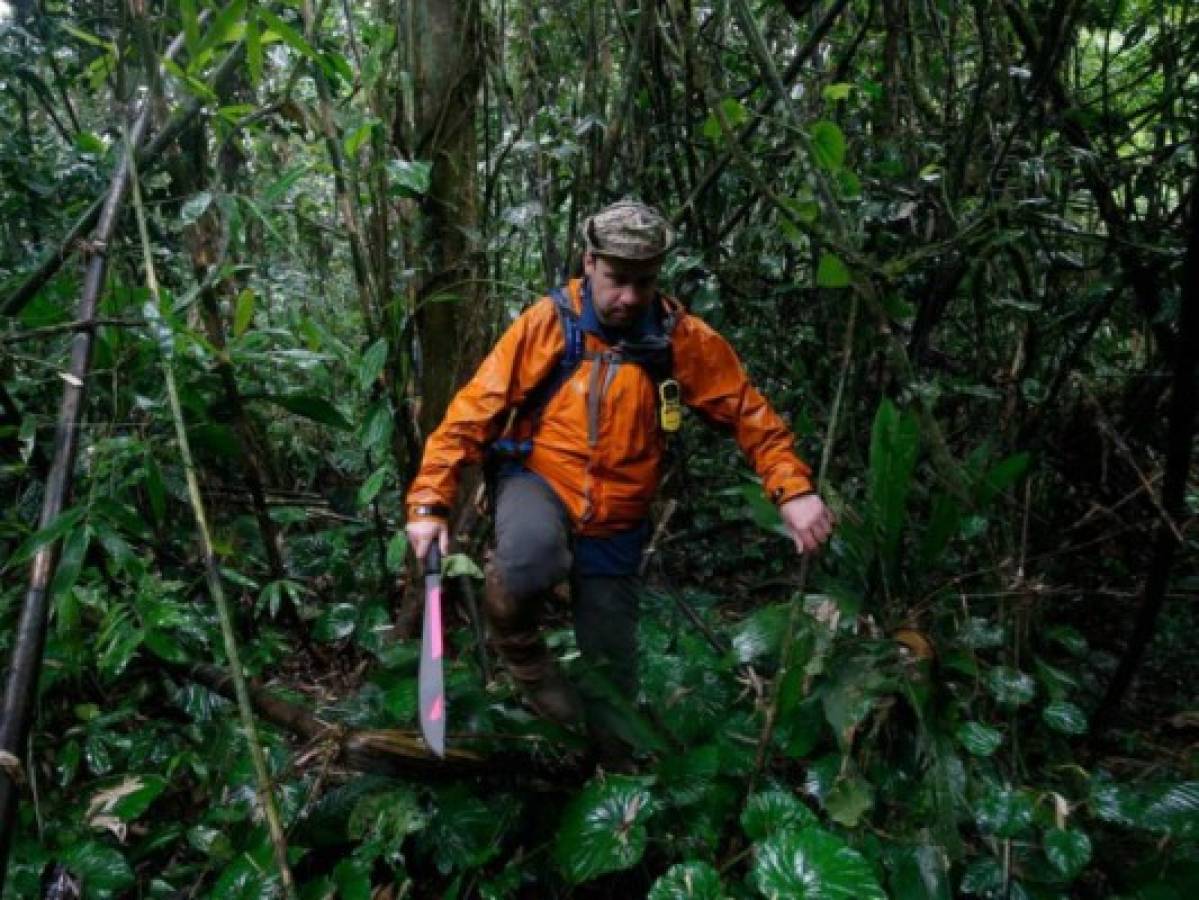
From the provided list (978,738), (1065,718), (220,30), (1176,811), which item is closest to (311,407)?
(220,30)

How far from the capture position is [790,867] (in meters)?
1.84

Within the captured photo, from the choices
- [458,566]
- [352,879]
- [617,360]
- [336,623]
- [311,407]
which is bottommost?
[336,623]

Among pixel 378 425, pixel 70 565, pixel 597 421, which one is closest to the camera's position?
pixel 70 565

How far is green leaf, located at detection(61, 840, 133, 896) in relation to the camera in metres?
2.07

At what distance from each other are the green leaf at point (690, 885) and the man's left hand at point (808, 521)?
2.69 feet

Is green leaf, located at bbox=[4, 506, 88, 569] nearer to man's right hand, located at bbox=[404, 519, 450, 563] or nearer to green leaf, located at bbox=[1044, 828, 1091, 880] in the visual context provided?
man's right hand, located at bbox=[404, 519, 450, 563]

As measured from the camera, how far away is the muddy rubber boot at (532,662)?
251 centimetres

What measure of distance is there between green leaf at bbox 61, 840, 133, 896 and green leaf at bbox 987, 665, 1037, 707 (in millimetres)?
2119

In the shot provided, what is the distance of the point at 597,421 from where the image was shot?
2527 millimetres

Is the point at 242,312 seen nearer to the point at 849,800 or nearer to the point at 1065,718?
the point at 849,800

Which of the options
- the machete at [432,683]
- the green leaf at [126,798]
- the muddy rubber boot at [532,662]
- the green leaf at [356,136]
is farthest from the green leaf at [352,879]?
the green leaf at [356,136]

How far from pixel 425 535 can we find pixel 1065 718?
169cm

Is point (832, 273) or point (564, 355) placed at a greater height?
point (832, 273)

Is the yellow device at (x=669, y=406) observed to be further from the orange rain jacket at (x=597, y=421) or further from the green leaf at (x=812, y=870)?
the green leaf at (x=812, y=870)
